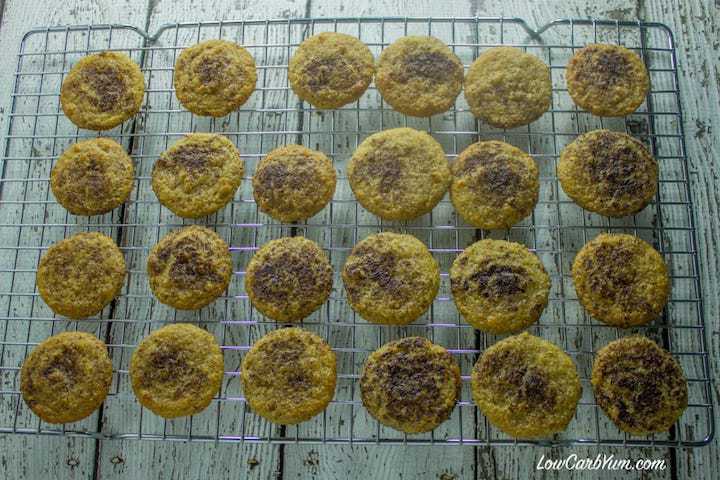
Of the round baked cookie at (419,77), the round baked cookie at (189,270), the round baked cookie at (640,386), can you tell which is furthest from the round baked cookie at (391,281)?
the round baked cookie at (640,386)

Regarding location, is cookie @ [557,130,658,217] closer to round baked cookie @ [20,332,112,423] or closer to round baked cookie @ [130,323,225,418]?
round baked cookie @ [130,323,225,418]

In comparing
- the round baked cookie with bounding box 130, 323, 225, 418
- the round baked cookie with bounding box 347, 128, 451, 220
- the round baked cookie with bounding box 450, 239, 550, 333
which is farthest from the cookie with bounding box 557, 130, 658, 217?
the round baked cookie with bounding box 130, 323, 225, 418

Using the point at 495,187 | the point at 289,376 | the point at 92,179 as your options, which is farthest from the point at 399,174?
the point at 92,179

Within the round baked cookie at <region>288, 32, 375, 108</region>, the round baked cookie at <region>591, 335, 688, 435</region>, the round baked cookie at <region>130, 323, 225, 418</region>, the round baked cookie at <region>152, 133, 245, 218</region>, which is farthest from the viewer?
the round baked cookie at <region>288, 32, 375, 108</region>

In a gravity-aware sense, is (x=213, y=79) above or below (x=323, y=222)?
above

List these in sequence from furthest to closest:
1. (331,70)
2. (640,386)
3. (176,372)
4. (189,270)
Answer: (331,70) < (189,270) < (176,372) < (640,386)

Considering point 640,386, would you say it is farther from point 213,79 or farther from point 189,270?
point 213,79

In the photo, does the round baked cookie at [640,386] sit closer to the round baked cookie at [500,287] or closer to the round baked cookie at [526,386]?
the round baked cookie at [526,386]
